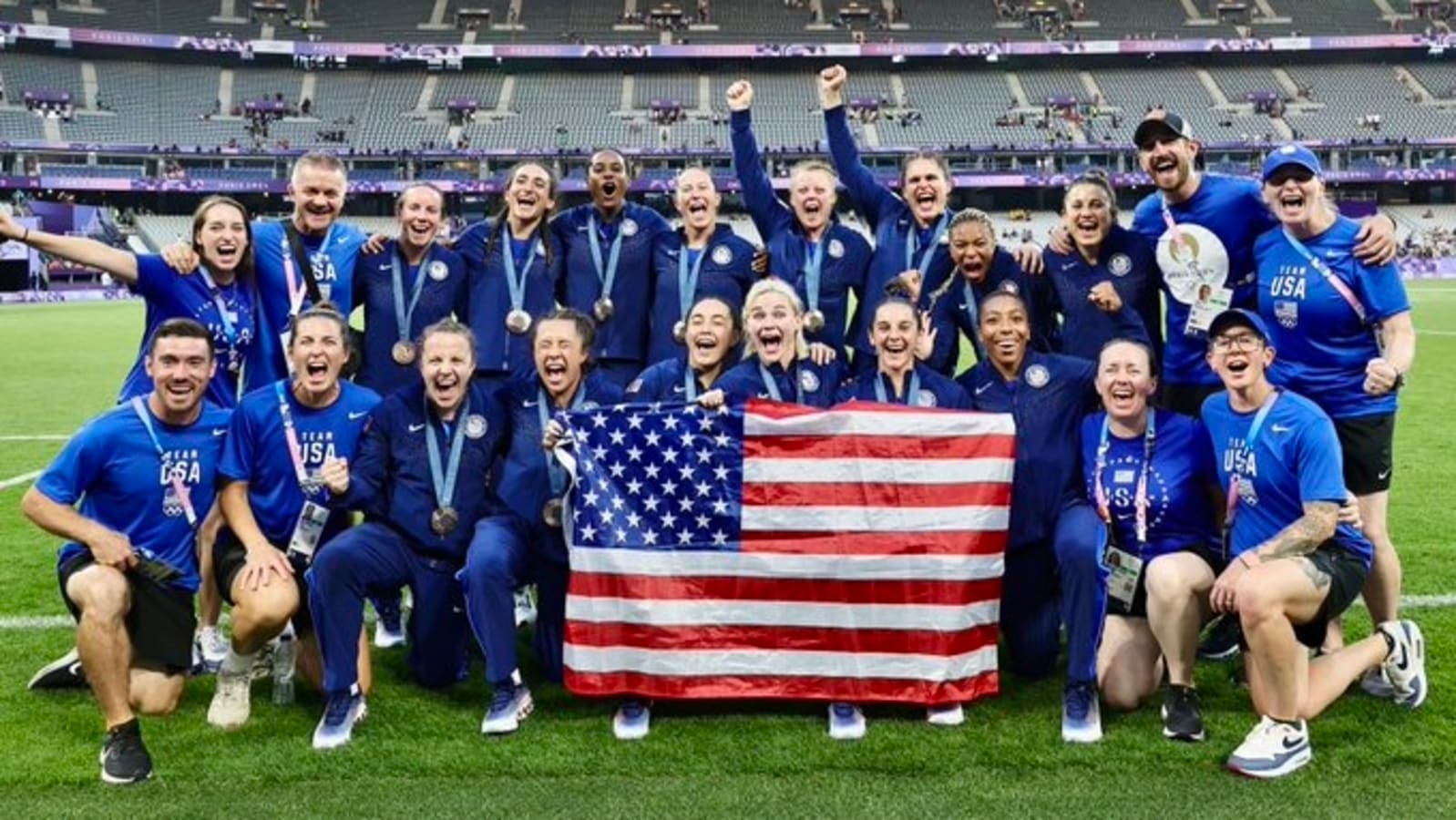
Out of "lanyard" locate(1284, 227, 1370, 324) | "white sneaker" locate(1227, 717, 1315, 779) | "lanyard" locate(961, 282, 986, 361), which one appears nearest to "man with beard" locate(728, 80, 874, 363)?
"lanyard" locate(961, 282, 986, 361)

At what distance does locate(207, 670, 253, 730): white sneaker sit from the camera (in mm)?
4156

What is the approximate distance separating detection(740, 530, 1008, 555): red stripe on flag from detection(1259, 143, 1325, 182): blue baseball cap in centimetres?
166

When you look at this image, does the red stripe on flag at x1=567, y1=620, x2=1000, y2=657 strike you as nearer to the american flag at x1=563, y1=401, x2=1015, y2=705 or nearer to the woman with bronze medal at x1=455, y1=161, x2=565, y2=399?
the american flag at x1=563, y1=401, x2=1015, y2=705

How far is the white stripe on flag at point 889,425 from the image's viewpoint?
4.14 m

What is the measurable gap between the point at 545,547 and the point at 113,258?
7.00 ft

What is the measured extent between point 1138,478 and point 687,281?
2.26 meters

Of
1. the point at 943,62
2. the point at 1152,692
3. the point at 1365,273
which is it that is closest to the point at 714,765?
the point at 1152,692

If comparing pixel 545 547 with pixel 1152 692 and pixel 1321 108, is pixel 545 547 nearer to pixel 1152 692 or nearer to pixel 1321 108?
pixel 1152 692

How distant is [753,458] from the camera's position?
4188 mm

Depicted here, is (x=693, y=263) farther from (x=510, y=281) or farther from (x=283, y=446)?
(x=283, y=446)

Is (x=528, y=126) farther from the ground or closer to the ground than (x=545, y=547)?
farther from the ground

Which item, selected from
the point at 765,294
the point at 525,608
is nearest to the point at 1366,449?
the point at 765,294

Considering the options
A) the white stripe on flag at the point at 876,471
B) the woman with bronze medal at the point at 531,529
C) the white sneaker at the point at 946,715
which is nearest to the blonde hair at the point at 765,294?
the white stripe on flag at the point at 876,471

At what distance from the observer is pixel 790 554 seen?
4148mm
